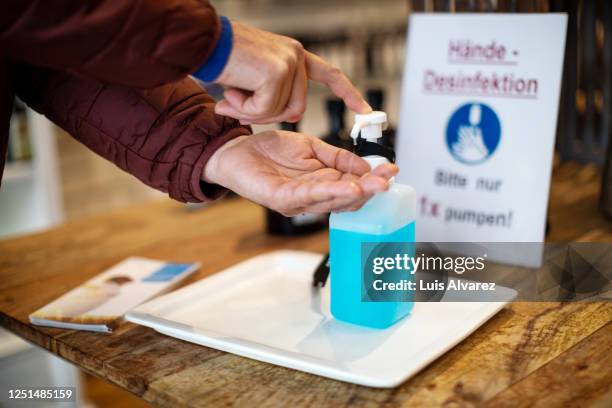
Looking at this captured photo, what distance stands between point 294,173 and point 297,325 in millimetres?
209

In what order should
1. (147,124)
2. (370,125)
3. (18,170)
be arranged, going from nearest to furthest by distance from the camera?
(370,125) → (147,124) → (18,170)

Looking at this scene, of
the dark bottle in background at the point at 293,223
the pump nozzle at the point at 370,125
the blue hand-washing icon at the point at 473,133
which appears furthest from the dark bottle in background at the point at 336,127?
the pump nozzle at the point at 370,125

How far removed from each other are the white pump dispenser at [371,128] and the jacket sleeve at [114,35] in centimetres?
21

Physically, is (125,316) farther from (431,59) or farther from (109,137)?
(431,59)

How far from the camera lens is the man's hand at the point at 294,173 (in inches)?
31.6

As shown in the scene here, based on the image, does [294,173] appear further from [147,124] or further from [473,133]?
[473,133]

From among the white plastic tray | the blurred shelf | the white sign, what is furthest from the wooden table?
the blurred shelf

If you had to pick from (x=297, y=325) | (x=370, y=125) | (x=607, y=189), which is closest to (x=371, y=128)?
(x=370, y=125)

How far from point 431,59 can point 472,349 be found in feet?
1.95

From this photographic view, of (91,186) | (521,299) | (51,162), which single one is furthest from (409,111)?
(91,186)

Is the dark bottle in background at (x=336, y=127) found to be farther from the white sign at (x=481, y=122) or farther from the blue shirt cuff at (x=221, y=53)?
the blue shirt cuff at (x=221, y=53)

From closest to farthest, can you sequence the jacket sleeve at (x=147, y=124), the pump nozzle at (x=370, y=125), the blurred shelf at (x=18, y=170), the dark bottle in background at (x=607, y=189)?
1. the pump nozzle at (x=370, y=125)
2. the jacket sleeve at (x=147, y=124)
3. the dark bottle in background at (x=607, y=189)
4. the blurred shelf at (x=18, y=170)

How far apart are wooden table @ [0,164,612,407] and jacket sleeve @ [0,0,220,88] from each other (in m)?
0.36

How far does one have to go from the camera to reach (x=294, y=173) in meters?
0.98
